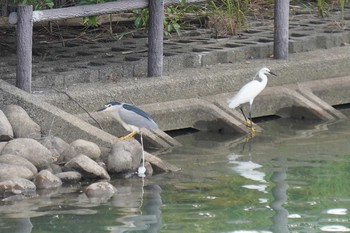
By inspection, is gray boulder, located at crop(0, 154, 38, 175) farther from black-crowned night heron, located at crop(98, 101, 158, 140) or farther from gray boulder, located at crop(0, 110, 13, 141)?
black-crowned night heron, located at crop(98, 101, 158, 140)

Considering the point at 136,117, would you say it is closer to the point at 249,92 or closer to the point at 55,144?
the point at 55,144

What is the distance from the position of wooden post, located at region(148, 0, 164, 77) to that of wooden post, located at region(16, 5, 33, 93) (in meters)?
1.44

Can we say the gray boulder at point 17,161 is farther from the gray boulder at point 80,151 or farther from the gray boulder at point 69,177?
the gray boulder at point 80,151

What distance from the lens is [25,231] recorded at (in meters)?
8.24

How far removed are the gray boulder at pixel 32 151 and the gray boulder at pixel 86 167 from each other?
0.62ft

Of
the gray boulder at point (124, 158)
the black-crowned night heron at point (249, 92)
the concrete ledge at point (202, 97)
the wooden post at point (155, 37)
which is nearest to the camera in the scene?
the gray boulder at point (124, 158)

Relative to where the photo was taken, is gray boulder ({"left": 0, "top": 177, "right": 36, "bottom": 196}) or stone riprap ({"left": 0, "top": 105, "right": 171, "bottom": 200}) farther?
stone riprap ({"left": 0, "top": 105, "right": 171, "bottom": 200})

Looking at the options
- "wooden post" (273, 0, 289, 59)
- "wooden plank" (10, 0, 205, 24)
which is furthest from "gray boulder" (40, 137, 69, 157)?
"wooden post" (273, 0, 289, 59)

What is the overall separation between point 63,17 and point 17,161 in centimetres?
218

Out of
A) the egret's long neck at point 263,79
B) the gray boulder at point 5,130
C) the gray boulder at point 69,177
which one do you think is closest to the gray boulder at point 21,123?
the gray boulder at point 5,130

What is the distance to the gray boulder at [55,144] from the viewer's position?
9969 mm

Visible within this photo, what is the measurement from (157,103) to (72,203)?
269cm

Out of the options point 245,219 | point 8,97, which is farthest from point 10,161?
point 245,219

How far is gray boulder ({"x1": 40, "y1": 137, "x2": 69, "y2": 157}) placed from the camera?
997 cm
